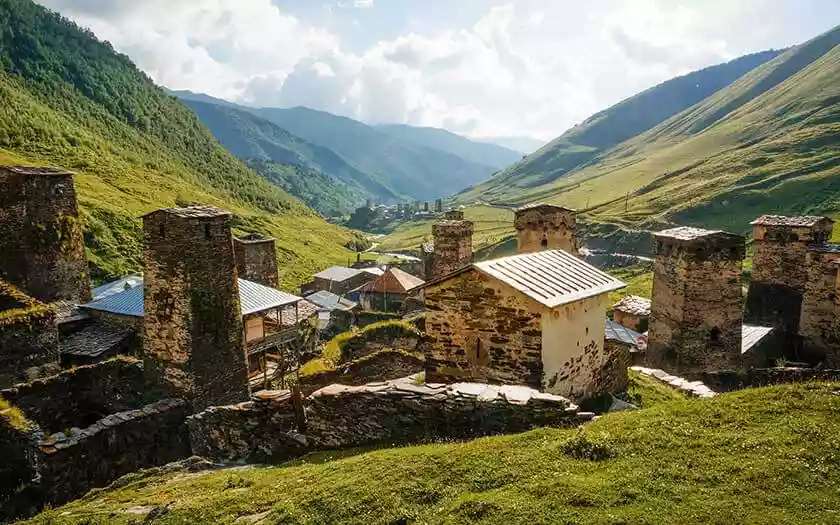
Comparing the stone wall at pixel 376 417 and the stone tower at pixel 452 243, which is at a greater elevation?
the stone tower at pixel 452 243

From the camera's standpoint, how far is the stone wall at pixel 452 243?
20.9m

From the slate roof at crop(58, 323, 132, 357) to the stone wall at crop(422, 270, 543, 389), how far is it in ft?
42.6

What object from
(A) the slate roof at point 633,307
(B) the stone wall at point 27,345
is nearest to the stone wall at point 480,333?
(B) the stone wall at point 27,345

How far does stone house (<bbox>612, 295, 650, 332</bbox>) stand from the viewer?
35.9 metres

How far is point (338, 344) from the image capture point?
22531 mm

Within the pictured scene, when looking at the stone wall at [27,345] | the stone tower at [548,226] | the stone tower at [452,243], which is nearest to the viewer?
the stone wall at [27,345]

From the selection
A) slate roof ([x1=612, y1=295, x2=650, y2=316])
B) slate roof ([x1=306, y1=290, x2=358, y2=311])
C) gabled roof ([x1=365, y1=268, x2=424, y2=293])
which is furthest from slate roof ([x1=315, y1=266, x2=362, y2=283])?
slate roof ([x1=612, y1=295, x2=650, y2=316])

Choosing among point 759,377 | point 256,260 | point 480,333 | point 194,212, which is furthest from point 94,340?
point 759,377

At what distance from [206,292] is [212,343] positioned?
4.88 ft

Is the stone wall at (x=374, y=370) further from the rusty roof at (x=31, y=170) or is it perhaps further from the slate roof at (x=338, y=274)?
the slate roof at (x=338, y=274)

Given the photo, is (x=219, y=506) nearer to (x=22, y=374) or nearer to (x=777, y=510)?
(x=777, y=510)

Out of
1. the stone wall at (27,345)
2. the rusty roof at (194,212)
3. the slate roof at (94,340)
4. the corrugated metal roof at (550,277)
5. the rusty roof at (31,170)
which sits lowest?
the slate roof at (94,340)

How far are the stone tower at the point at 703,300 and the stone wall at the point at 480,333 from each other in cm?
1234

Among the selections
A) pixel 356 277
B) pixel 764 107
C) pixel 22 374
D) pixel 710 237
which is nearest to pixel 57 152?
pixel 356 277
